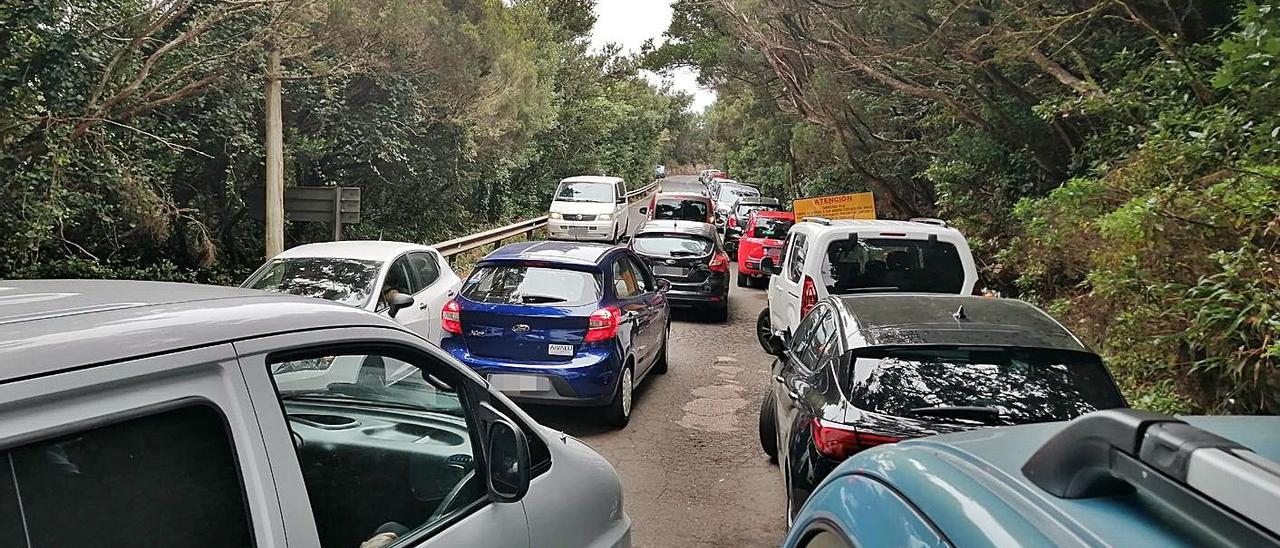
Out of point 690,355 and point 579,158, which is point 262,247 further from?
point 579,158

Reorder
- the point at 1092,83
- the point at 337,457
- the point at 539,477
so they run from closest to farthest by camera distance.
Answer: the point at 337,457
the point at 539,477
the point at 1092,83

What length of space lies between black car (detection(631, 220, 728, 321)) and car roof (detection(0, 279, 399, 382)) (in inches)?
477

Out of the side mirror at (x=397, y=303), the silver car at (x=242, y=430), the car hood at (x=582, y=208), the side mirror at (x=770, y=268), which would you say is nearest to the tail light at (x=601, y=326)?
the side mirror at (x=397, y=303)

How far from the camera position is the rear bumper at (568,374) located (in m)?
7.89

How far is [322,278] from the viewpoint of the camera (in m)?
9.09

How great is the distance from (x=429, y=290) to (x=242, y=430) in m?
8.26

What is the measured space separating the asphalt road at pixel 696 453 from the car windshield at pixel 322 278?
2144mm

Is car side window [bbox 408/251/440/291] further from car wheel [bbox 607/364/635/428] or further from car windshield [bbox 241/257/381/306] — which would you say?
car wheel [bbox 607/364/635/428]

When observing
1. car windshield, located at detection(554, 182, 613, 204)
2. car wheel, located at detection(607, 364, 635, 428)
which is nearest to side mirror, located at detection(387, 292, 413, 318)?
car wheel, located at detection(607, 364, 635, 428)

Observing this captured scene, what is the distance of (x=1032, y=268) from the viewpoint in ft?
34.8

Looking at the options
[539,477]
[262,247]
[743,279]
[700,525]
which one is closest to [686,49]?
[743,279]

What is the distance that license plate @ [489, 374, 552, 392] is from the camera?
7.92m

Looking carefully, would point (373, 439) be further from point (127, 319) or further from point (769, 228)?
point (769, 228)

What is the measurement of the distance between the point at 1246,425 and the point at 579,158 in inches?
1540
